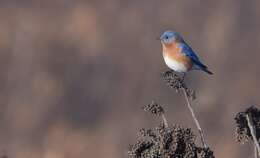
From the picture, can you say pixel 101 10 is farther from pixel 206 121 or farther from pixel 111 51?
pixel 206 121

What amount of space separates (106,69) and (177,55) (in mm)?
8684

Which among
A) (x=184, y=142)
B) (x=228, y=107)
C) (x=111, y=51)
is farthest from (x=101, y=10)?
(x=184, y=142)

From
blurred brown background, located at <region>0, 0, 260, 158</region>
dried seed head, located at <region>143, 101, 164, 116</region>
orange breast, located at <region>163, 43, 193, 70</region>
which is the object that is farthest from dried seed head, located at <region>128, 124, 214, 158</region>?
blurred brown background, located at <region>0, 0, 260, 158</region>

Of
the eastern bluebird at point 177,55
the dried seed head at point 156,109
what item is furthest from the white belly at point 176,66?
the dried seed head at point 156,109

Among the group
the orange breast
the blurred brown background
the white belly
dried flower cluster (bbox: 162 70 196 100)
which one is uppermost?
the blurred brown background

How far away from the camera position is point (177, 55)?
6.84 meters

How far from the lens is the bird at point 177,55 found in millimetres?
6809

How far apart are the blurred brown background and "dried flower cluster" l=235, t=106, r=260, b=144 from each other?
31.0 feet

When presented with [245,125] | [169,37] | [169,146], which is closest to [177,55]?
[169,37]

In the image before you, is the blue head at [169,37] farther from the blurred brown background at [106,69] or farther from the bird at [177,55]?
the blurred brown background at [106,69]

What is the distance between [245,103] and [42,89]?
3.23 metres

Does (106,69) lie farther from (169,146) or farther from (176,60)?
(169,146)

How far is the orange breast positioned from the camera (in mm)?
6855

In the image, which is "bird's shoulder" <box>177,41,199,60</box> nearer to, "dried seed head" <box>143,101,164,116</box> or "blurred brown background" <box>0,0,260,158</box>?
"dried seed head" <box>143,101,164,116</box>
